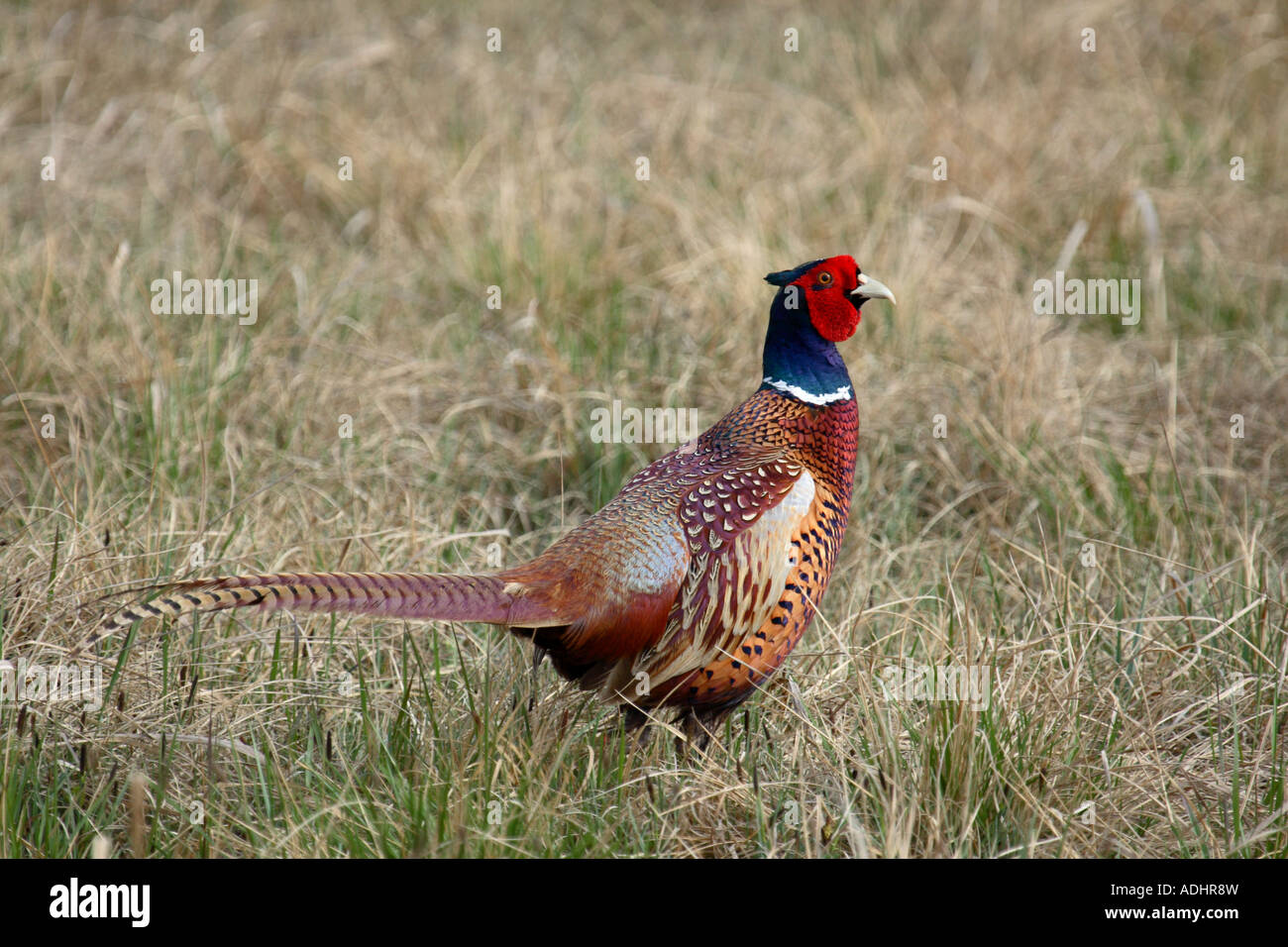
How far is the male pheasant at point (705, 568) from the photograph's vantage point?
2773 mm

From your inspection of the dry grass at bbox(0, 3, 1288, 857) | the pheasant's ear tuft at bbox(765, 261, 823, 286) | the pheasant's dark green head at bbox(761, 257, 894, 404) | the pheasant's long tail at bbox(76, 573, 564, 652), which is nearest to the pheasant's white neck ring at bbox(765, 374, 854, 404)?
the pheasant's dark green head at bbox(761, 257, 894, 404)

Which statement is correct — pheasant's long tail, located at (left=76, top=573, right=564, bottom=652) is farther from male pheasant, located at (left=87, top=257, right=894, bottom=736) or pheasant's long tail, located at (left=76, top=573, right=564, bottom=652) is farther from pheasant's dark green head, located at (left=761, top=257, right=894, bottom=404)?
pheasant's dark green head, located at (left=761, top=257, right=894, bottom=404)

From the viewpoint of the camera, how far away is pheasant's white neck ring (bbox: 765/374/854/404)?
3.28 metres

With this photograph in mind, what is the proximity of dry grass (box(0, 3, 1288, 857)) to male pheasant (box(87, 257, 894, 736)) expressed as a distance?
193mm

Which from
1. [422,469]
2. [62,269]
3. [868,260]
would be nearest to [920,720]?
[422,469]

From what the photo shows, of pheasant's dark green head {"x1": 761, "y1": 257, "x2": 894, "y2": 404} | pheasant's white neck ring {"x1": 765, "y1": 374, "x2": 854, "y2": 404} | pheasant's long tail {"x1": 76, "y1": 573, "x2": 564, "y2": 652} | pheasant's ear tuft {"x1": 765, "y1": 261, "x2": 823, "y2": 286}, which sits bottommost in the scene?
pheasant's long tail {"x1": 76, "y1": 573, "x2": 564, "y2": 652}

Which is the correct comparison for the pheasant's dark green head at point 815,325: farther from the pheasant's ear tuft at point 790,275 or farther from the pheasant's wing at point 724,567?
the pheasant's wing at point 724,567

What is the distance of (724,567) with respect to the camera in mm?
2975

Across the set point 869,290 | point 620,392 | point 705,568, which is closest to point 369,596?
point 705,568

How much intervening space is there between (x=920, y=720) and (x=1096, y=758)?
409 mm

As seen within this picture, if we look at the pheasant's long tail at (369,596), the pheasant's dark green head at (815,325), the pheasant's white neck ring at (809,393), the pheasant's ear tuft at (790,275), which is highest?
the pheasant's ear tuft at (790,275)

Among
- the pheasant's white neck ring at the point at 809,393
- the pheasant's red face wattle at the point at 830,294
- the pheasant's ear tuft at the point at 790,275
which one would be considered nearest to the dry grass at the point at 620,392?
the pheasant's white neck ring at the point at 809,393

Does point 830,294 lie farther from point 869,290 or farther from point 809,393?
point 809,393
